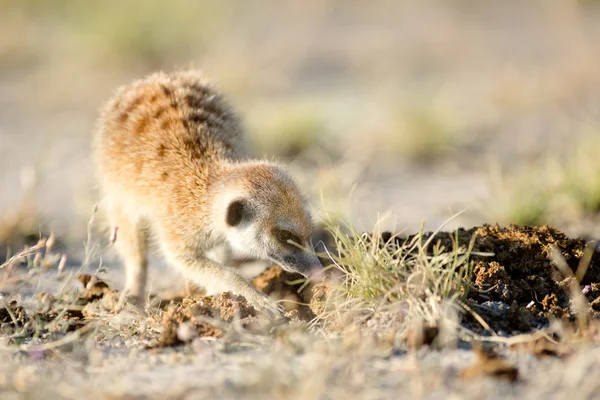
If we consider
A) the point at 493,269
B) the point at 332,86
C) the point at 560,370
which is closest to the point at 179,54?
the point at 332,86

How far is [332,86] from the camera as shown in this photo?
38.4 ft

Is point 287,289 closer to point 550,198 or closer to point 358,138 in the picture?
point 550,198

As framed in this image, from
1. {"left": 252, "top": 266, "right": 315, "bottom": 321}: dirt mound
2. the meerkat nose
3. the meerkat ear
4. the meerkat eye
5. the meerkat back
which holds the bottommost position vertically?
{"left": 252, "top": 266, "right": 315, "bottom": 321}: dirt mound

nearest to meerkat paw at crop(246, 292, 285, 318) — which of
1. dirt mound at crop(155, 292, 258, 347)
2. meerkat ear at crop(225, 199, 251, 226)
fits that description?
dirt mound at crop(155, 292, 258, 347)

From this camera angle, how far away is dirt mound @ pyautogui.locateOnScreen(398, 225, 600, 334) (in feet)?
12.3

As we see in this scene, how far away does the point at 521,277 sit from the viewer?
165 inches

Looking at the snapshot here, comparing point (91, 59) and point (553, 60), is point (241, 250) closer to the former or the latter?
point (91, 59)

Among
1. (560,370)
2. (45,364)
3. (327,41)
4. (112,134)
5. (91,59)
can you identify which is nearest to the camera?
(560,370)

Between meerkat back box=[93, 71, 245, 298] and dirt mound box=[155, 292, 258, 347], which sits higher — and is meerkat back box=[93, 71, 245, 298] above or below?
above

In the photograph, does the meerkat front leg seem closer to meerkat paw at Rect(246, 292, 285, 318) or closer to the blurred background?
the blurred background

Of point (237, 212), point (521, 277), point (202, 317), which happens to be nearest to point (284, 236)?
point (237, 212)

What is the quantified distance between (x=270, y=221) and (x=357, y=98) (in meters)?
6.60

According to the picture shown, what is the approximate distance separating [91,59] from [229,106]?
21.6 feet

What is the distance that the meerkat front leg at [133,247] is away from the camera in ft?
17.3
